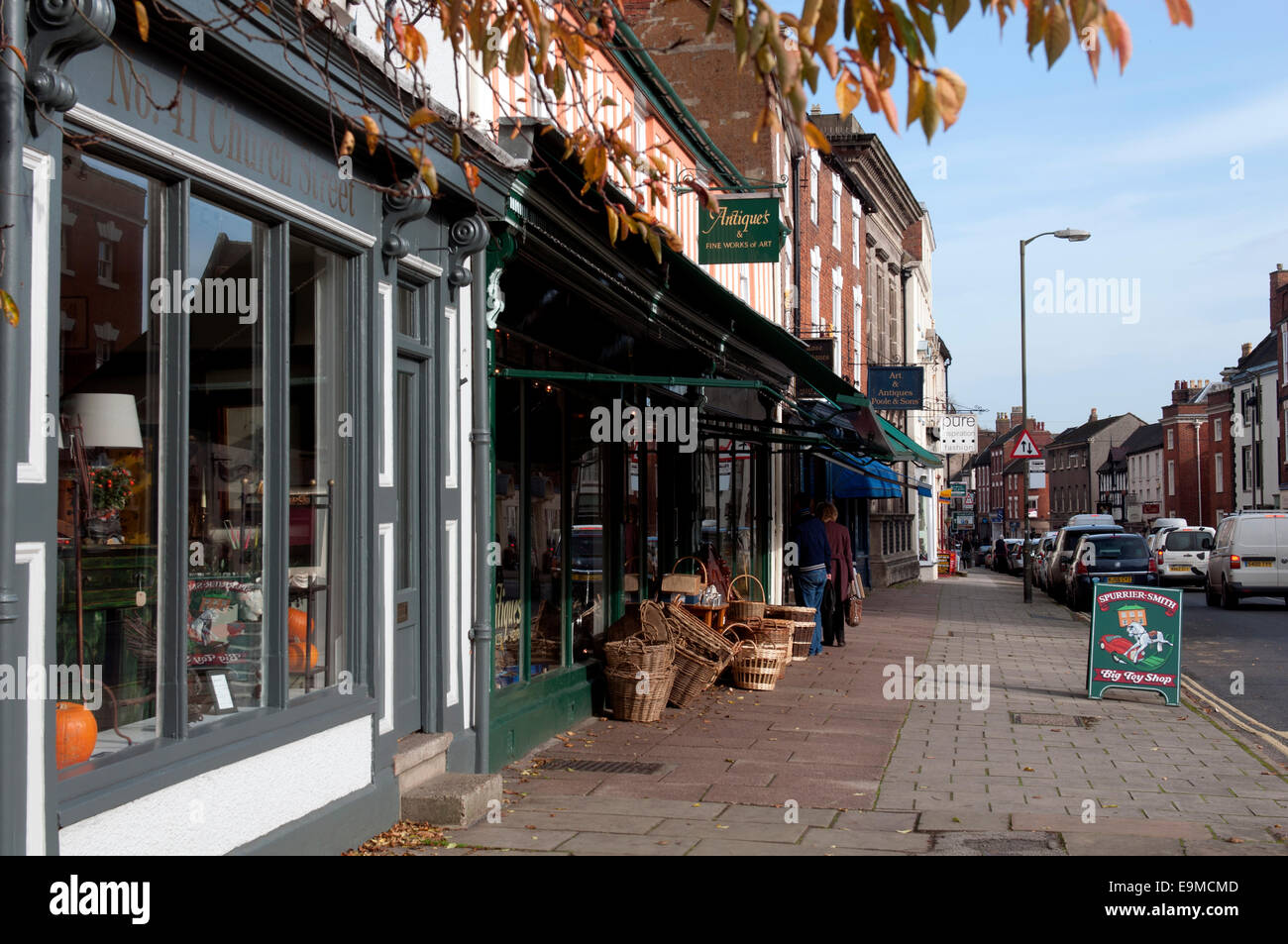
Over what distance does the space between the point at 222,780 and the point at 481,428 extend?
10.7 feet

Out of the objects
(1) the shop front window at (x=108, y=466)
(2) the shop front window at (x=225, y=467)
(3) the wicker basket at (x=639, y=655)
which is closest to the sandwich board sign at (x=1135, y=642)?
(3) the wicker basket at (x=639, y=655)

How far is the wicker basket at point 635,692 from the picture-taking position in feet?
32.3

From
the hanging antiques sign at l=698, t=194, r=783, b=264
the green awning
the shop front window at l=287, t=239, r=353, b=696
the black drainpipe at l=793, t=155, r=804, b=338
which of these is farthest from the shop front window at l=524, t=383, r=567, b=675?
the black drainpipe at l=793, t=155, r=804, b=338

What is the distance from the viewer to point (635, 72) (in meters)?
13.1

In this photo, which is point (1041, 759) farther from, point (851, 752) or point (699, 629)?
point (699, 629)

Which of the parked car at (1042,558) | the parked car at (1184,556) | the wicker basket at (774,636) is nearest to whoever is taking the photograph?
the wicker basket at (774,636)

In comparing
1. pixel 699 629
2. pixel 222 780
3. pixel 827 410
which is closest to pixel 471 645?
pixel 222 780

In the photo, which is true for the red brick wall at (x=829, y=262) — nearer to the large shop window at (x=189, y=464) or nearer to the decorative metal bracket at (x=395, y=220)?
the decorative metal bracket at (x=395, y=220)

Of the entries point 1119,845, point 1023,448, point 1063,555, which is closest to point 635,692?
point 1119,845

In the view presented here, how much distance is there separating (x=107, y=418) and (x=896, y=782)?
5.19 metres

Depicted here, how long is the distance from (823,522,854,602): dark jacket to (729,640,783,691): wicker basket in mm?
3842

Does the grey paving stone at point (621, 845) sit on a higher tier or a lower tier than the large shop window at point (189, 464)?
lower

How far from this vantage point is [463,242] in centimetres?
750

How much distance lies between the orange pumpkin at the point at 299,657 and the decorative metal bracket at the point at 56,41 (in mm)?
2772
